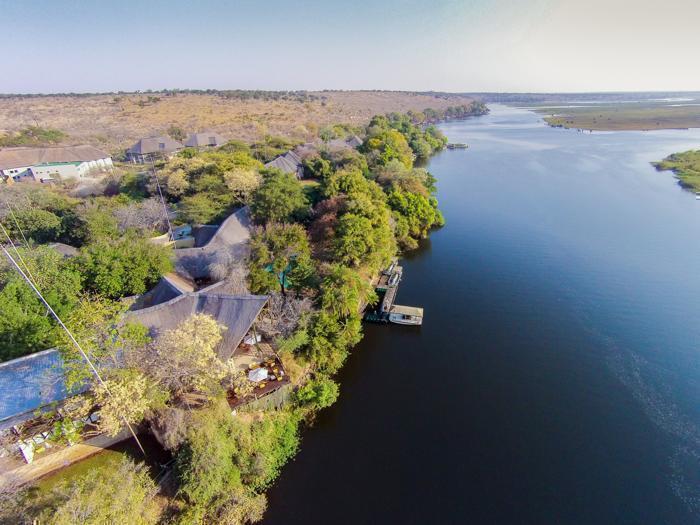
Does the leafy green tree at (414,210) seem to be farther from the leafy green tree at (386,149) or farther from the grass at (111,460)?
the grass at (111,460)

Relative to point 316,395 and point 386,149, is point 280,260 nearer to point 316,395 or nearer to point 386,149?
point 316,395

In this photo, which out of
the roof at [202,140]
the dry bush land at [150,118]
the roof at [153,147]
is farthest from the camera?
the dry bush land at [150,118]

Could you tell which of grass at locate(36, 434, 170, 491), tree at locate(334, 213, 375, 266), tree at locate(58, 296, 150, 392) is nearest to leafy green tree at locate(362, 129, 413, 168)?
tree at locate(334, 213, 375, 266)

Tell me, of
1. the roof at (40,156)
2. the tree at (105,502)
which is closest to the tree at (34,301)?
the tree at (105,502)

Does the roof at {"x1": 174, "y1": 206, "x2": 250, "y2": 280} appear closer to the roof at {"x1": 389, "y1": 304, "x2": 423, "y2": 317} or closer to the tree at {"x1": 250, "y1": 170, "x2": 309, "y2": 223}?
the tree at {"x1": 250, "y1": 170, "x2": 309, "y2": 223}

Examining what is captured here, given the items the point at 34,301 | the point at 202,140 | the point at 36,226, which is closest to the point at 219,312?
the point at 34,301
